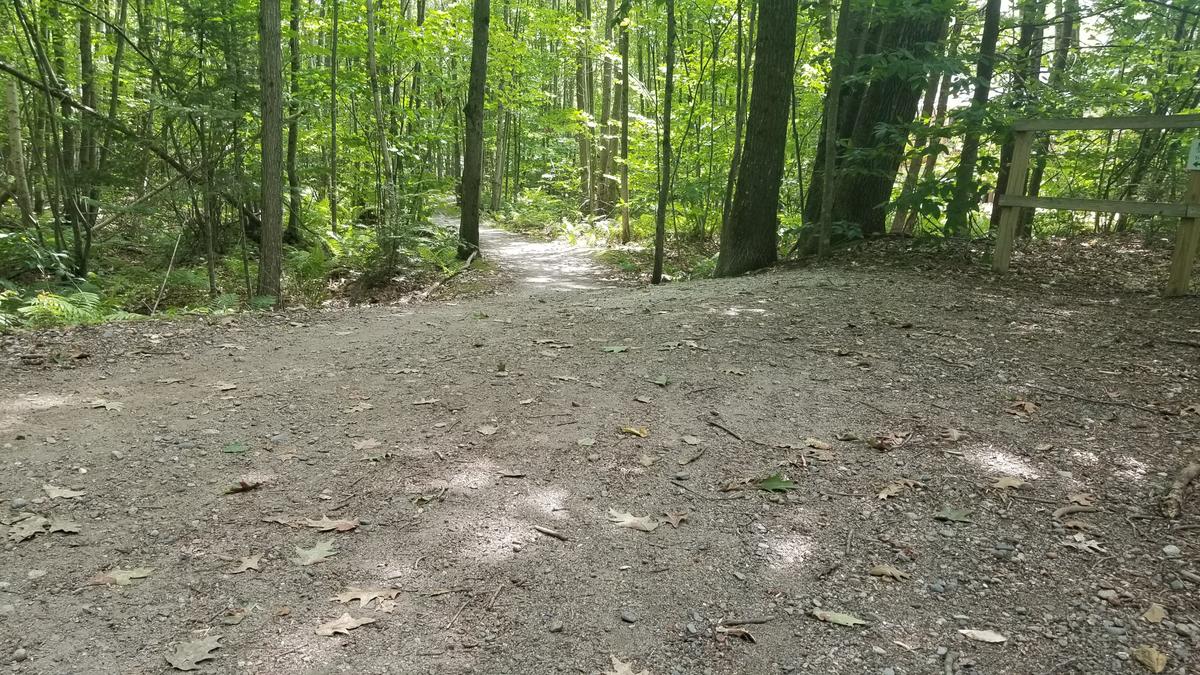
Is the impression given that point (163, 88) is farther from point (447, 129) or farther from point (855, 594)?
point (855, 594)

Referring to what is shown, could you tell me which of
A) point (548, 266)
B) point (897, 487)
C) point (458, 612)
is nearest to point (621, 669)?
point (458, 612)

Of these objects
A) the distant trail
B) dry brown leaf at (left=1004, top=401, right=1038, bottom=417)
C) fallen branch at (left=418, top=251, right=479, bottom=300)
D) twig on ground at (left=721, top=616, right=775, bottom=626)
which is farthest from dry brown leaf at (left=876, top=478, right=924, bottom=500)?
fallen branch at (left=418, top=251, right=479, bottom=300)

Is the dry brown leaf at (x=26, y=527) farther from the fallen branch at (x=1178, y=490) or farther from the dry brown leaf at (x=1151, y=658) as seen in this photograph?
the fallen branch at (x=1178, y=490)

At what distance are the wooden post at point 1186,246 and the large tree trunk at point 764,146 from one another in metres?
4.15

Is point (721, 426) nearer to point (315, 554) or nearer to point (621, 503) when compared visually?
point (621, 503)

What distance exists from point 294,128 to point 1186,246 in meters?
14.3

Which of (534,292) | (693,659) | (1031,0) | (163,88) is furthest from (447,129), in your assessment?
(693,659)

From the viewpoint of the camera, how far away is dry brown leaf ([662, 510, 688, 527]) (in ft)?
10.00

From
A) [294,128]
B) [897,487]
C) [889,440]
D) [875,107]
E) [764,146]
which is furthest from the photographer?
[294,128]

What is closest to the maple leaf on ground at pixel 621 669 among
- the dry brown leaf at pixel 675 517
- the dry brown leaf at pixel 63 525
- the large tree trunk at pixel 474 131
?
the dry brown leaf at pixel 675 517

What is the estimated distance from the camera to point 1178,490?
2961 mm

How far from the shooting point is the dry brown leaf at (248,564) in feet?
9.12

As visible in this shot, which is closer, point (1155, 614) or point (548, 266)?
point (1155, 614)

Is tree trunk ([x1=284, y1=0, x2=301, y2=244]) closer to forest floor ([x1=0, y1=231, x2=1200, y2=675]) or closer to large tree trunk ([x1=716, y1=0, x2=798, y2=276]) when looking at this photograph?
large tree trunk ([x1=716, y1=0, x2=798, y2=276])
